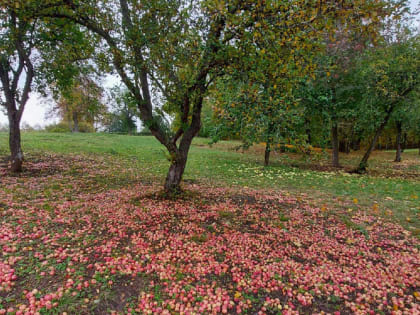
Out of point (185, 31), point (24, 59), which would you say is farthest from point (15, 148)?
point (185, 31)

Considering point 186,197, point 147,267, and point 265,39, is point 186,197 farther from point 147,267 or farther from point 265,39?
point 265,39

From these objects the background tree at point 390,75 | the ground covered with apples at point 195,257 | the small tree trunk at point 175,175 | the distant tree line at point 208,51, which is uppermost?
the background tree at point 390,75

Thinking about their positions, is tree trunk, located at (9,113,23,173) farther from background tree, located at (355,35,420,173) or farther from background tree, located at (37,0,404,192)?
background tree, located at (355,35,420,173)

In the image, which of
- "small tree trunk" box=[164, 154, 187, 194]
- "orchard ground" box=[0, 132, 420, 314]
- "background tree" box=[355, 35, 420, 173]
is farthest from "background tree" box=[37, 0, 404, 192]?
"background tree" box=[355, 35, 420, 173]

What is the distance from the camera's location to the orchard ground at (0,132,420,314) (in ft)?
9.53

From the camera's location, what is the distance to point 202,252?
157 inches

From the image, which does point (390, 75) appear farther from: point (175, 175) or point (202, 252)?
point (202, 252)

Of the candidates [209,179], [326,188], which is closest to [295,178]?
[326,188]

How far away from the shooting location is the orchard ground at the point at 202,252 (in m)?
2.91

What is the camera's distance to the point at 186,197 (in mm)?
6715

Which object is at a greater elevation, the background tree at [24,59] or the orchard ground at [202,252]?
the background tree at [24,59]

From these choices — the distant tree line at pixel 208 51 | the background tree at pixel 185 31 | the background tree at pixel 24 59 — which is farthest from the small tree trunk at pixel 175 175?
the background tree at pixel 24 59

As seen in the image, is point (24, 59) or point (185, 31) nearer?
point (185, 31)

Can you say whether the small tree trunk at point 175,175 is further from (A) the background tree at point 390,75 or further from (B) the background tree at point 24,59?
(A) the background tree at point 390,75
